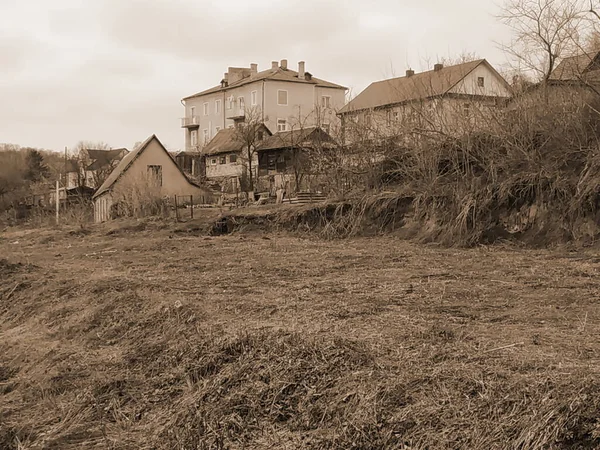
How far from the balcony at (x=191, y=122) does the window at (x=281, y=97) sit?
12413 mm

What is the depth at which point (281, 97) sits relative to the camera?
70000mm

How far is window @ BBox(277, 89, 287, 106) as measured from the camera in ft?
229

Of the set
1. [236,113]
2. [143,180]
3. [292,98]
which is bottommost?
[143,180]

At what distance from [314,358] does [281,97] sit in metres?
65.7

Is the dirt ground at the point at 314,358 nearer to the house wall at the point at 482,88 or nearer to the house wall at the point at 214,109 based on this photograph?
the house wall at the point at 482,88

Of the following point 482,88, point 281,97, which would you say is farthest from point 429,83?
point 281,97

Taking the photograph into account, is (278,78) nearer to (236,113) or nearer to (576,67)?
(236,113)

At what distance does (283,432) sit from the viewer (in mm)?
4984

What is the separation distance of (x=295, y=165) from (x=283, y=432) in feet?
92.1

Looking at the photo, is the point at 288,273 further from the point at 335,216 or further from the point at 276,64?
the point at 276,64

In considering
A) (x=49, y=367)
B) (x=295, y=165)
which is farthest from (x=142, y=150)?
(x=49, y=367)

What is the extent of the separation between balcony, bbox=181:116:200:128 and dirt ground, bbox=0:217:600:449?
67148mm

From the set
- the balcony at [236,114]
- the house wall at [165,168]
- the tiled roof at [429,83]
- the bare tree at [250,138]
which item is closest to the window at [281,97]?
the balcony at [236,114]

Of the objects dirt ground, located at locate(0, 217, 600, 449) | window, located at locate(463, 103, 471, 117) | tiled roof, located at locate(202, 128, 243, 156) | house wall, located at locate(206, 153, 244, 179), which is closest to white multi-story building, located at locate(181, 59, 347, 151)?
tiled roof, located at locate(202, 128, 243, 156)
